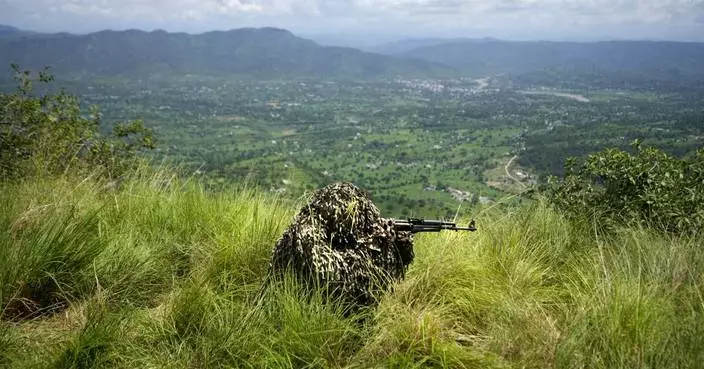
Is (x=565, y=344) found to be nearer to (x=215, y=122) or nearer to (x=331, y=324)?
(x=331, y=324)

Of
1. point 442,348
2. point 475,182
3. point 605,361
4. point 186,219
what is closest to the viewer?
point 605,361

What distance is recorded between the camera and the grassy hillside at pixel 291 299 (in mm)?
2562

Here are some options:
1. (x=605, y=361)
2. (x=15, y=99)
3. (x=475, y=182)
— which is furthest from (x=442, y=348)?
(x=475, y=182)

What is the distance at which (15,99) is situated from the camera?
33.9 ft

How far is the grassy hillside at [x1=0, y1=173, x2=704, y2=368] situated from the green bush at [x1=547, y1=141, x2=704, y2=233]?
2.43 feet

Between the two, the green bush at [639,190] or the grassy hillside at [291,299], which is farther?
the green bush at [639,190]

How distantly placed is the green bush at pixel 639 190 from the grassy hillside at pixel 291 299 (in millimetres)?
740

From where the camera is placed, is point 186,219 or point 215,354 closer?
point 215,354

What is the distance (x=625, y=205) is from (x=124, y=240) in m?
5.00

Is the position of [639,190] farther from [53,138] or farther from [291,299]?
[53,138]

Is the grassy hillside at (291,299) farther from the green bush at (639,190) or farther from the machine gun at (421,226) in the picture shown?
the green bush at (639,190)

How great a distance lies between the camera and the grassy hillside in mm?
2562

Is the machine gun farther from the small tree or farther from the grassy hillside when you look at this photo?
the small tree

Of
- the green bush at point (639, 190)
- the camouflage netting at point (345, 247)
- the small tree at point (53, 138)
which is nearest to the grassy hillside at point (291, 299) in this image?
the camouflage netting at point (345, 247)
